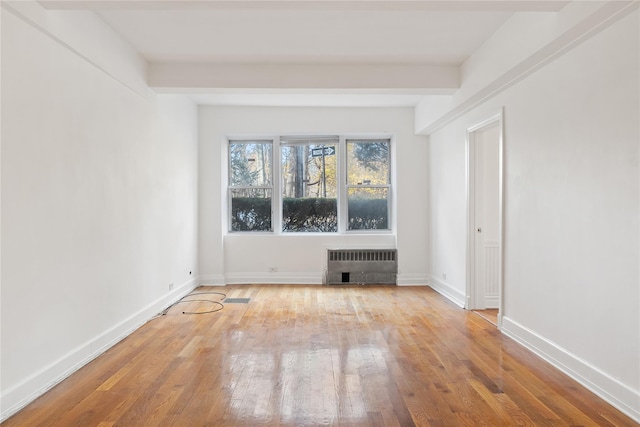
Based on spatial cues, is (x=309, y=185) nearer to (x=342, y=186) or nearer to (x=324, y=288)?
(x=342, y=186)

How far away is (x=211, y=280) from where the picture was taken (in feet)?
23.1

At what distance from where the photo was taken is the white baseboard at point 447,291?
18.5 feet

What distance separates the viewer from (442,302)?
229 inches

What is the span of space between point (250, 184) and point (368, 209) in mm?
1960

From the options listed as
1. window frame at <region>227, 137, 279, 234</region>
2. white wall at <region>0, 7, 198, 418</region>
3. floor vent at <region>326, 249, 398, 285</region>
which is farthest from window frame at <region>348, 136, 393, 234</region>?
white wall at <region>0, 7, 198, 418</region>

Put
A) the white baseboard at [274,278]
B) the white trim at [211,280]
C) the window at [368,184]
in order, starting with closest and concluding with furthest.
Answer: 1. the white trim at [211,280]
2. the white baseboard at [274,278]
3. the window at [368,184]

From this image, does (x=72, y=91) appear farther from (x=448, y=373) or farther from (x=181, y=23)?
(x=448, y=373)

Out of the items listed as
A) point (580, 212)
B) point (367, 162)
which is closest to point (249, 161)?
point (367, 162)

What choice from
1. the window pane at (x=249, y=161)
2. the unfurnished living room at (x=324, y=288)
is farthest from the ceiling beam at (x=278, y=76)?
the window pane at (x=249, y=161)

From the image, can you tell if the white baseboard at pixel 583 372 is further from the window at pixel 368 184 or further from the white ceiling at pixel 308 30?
the window at pixel 368 184

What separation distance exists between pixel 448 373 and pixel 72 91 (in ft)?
11.3

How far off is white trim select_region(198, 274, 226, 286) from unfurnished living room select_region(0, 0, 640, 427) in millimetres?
347

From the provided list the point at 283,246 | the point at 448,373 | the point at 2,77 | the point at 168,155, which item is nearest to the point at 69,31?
the point at 2,77

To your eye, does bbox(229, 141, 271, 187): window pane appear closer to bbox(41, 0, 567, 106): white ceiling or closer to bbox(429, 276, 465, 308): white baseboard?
bbox(41, 0, 567, 106): white ceiling
